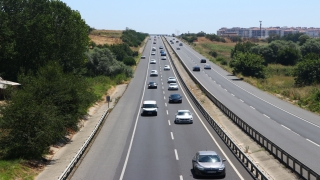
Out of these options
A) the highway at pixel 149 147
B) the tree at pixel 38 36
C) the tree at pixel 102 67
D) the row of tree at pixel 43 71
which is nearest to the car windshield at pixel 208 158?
the highway at pixel 149 147

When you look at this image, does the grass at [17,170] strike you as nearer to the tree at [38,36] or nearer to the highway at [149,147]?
the highway at [149,147]

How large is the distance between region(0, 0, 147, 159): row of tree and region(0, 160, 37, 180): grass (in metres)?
1.69

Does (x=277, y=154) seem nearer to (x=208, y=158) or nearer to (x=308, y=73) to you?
(x=208, y=158)

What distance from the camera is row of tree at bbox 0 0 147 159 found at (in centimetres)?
2517

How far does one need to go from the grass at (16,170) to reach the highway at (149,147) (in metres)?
2.34

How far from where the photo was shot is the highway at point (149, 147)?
21.5m

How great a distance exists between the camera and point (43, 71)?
110 ft

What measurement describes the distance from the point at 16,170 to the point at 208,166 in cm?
916

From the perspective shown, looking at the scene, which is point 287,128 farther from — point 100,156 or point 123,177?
point 123,177

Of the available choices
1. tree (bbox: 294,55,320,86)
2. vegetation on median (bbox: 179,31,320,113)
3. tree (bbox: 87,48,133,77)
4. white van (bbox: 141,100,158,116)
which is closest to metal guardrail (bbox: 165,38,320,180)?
white van (bbox: 141,100,158,116)

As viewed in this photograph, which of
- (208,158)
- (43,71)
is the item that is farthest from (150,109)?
(208,158)

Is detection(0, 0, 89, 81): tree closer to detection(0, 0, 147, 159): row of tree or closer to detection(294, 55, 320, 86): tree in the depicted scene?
detection(0, 0, 147, 159): row of tree

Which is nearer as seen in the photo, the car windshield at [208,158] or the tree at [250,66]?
the car windshield at [208,158]

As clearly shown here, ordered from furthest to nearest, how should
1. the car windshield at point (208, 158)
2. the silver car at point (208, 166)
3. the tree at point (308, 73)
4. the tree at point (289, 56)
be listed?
the tree at point (289, 56), the tree at point (308, 73), the car windshield at point (208, 158), the silver car at point (208, 166)
